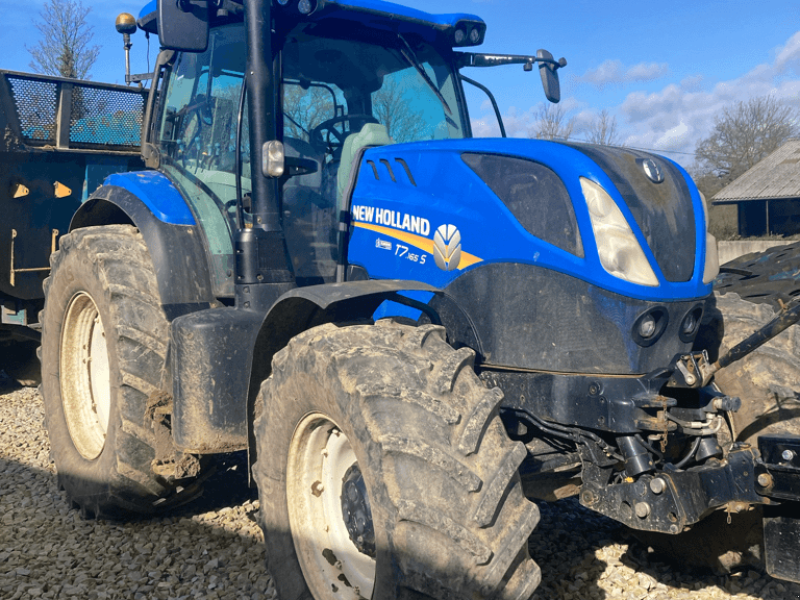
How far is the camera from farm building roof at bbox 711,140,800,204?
2938 centimetres

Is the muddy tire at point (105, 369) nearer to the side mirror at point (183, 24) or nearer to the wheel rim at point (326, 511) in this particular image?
the wheel rim at point (326, 511)

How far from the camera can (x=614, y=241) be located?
2.67 meters

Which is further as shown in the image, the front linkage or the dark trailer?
the dark trailer

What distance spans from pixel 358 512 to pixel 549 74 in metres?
2.80

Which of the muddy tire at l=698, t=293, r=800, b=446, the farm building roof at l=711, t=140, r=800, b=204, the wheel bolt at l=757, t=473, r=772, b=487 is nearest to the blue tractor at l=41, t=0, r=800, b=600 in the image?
the wheel bolt at l=757, t=473, r=772, b=487

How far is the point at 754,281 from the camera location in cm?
651

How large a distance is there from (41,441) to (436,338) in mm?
4203

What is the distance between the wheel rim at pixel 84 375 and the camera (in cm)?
452

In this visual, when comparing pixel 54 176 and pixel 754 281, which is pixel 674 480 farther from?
pixel 54 176

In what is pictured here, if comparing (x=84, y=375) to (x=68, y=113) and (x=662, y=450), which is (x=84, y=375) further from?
(x=662, y=450)

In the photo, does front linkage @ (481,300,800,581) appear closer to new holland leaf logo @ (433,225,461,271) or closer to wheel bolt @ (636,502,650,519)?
wheel bolt @ (636,502,650,519)

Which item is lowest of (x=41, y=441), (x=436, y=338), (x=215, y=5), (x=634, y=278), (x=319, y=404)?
(x=41, y=441)

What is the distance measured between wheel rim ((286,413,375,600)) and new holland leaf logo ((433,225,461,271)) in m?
0.77

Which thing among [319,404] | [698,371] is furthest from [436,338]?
[698,371]
